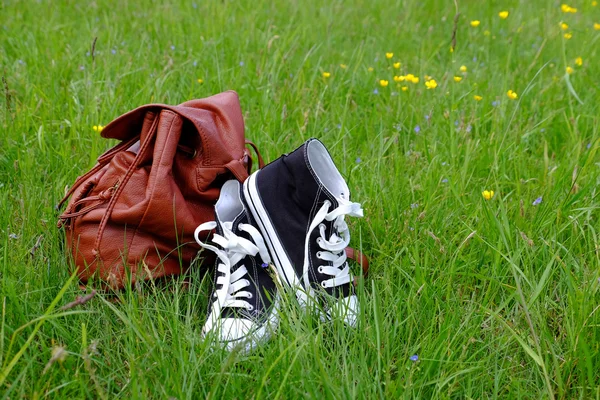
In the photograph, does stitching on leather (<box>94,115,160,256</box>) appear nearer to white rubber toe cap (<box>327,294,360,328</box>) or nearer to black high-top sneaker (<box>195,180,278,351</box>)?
black high-top sneaker (<box>195,180,278,351</box>)

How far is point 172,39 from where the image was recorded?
3678mm

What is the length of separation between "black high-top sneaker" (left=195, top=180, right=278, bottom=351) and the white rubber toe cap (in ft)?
0.54

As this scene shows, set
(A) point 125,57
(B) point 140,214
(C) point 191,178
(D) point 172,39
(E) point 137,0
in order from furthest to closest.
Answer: (E) point 137,0
(D) point 172,39
(A) point 125,57
(C) point 191,178
(B) point 140,214

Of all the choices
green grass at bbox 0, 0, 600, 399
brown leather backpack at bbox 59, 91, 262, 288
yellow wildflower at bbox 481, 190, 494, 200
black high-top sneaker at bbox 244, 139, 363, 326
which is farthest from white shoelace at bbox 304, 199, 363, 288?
yellow wildflower at bbox 481, 190, 494, 200

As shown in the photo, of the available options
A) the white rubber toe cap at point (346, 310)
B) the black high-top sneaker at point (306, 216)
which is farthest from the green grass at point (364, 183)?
the black high-top sneaker at point (306, 216)

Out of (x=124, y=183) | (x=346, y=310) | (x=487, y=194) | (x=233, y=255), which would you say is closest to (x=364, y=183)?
(x=487, y=194)

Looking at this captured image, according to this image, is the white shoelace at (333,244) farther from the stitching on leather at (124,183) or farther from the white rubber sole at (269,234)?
the stitching on leather at (124,183)

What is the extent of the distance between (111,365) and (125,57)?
88.7 inches

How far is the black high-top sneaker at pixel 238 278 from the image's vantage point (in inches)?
67.2

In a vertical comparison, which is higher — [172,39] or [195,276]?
[172,39]

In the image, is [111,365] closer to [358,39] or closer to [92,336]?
[92,336]

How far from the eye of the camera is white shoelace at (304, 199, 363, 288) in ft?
6.11

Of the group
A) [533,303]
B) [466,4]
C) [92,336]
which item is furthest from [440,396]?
[466,4]

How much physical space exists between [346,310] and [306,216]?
405mm
